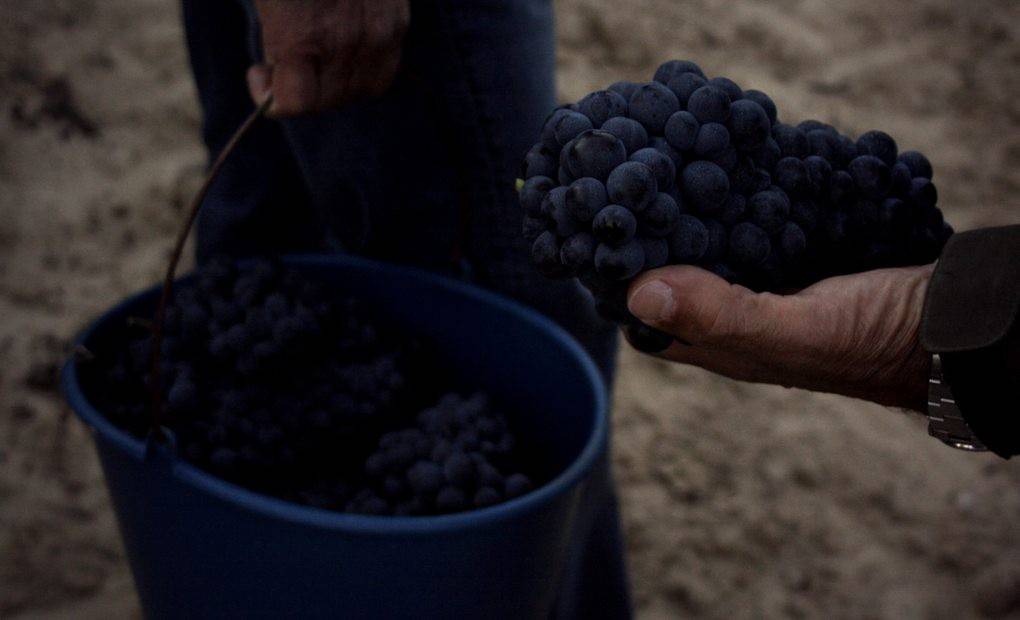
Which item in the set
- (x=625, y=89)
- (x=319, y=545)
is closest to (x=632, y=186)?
(x=625, y=89)

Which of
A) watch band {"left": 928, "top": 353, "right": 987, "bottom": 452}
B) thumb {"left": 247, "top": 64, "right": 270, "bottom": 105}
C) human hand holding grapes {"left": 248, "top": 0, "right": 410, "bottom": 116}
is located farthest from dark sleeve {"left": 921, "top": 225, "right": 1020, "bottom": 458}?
thumb {"left": 247, "top": 64, "right": 270, "bottom": 105}

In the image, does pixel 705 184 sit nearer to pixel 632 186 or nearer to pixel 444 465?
pixel 632 186

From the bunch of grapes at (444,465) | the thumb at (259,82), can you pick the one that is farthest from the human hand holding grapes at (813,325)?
the thumb at (259,82)

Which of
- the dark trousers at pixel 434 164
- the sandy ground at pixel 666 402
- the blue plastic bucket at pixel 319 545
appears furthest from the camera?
the sandy ground at pixel 666 402

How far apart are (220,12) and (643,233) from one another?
0.97 m

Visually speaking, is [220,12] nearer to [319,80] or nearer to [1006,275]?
[319,80]

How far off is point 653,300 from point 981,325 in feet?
0.97

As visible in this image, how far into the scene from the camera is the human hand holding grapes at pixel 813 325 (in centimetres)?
73

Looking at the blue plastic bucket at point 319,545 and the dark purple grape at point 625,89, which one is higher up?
the dark purple grape at point 625,89

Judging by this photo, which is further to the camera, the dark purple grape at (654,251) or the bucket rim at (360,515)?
the bucket rim at (360,515)

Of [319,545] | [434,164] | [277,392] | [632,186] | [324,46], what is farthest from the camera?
[434,164]

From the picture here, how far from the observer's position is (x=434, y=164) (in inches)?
50.0

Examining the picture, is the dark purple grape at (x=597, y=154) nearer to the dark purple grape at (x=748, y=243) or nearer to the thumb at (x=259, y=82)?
the dark purple grape at (x=748, y=243)

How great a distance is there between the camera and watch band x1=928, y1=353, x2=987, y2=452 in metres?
0.80
